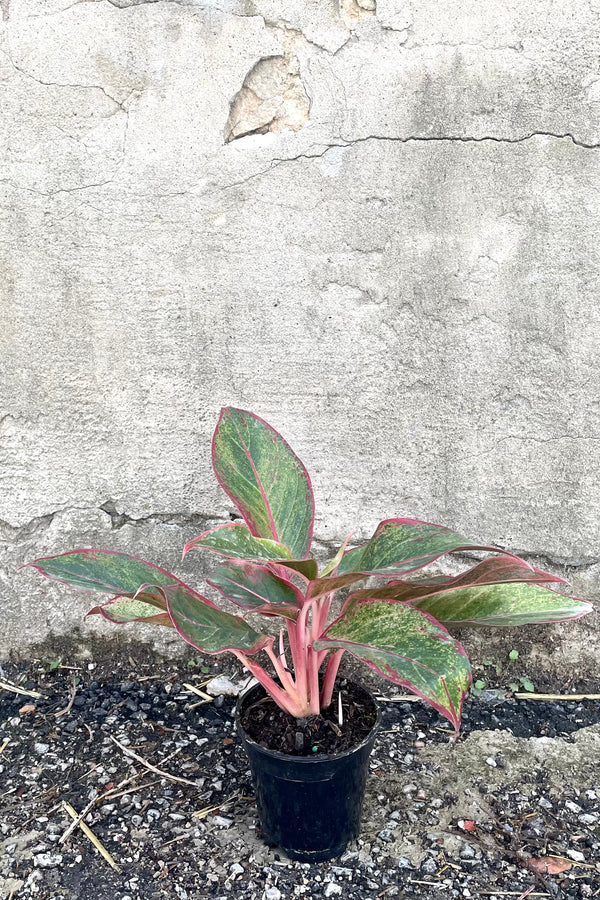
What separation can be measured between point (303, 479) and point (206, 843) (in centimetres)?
75

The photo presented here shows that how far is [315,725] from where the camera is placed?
136 cm

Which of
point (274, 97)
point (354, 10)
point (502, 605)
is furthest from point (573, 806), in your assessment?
point (354, 10)

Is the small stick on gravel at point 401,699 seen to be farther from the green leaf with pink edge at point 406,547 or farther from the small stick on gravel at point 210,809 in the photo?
the green leaf with pink edge at point 406,547

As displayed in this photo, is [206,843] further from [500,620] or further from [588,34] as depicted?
[588,34]

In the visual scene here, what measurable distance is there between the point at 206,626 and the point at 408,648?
34cm

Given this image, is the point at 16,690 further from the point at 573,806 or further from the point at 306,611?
the point at 573,806

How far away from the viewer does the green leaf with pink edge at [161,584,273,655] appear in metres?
1.14

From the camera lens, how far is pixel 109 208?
5.87 feet

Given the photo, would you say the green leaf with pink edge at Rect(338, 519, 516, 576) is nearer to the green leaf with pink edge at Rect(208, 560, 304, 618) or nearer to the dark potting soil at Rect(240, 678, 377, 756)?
the green leaf with pink edge at Rect(208, 560, 304, 618)

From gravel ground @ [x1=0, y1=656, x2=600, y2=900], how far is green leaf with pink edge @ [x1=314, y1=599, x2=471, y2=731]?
0.52m

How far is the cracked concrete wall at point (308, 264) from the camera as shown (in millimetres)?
1725

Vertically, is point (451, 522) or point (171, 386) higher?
point (171, 386)

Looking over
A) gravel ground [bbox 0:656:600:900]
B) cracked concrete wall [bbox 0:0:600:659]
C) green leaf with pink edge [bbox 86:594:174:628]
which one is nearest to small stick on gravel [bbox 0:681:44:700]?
gravel ground [bbox 0:656:600:900]

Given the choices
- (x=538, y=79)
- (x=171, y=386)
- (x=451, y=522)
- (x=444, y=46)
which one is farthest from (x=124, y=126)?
(x=451, y=522)
